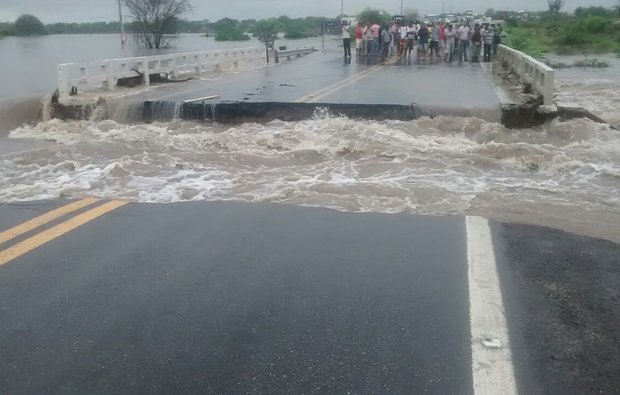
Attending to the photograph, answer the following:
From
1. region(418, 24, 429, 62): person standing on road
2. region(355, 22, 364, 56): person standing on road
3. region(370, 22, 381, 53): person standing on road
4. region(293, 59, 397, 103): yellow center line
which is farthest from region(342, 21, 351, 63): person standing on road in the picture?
region(293, 59, 397, 103): yellow center line

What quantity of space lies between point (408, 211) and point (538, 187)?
2.27 meters

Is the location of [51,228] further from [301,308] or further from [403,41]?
[403,41]

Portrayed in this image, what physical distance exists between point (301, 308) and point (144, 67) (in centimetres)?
1715

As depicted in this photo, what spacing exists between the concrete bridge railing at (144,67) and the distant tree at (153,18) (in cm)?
2887

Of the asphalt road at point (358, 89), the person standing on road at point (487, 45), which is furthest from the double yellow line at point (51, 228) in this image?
the person standing on road at point (487, 45)

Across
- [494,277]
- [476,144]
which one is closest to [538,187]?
[476,144]

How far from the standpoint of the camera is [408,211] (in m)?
7.16

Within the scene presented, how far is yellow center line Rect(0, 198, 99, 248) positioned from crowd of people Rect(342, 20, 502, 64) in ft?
77.2

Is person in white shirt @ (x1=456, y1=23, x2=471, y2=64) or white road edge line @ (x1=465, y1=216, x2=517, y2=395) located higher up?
person in white shirt @ (x1=456, y1=23, x2=471, y2=64)

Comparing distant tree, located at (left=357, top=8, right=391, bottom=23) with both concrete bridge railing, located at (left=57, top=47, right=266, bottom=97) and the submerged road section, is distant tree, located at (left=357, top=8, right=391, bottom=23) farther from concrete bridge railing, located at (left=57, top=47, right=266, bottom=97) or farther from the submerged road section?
the submerged road section

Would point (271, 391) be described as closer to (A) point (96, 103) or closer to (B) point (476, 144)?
(B) point (476, 144)

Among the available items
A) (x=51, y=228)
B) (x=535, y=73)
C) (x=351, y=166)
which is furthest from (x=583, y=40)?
(x=51, y=228)

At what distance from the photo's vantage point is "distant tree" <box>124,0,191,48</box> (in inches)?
2151

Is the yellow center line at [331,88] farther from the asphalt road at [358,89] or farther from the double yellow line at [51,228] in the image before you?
the double yellow line at [51,228]
